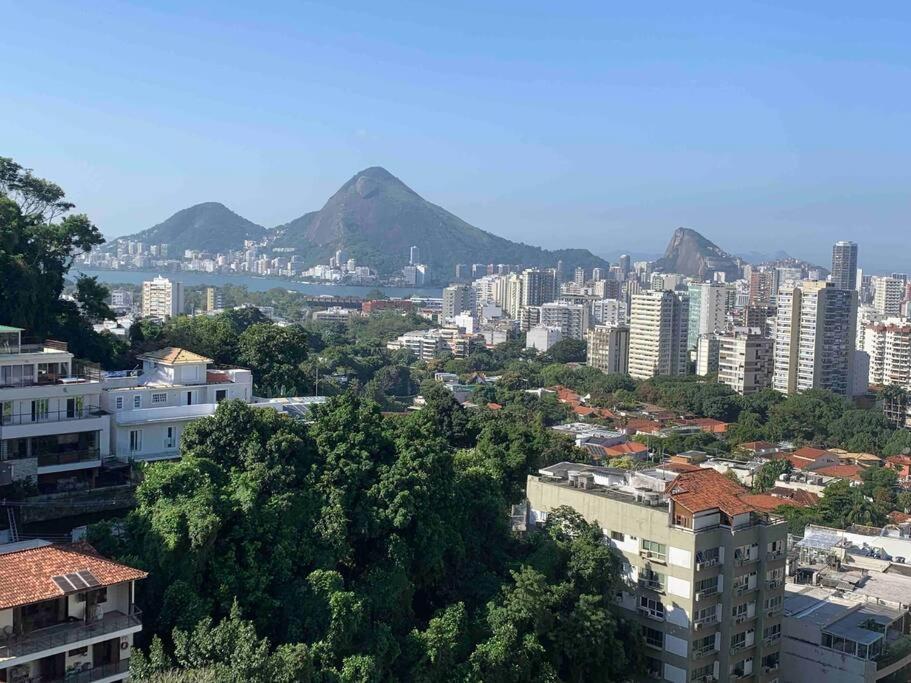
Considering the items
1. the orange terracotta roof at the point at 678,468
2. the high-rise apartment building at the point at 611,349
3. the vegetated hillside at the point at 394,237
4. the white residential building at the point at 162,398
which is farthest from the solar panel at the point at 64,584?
the vegetated hillside at the point at 394,237

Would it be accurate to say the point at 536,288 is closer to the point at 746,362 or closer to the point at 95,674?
the point at 746,362

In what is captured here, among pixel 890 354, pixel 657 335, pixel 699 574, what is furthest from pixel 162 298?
pixel 699 574

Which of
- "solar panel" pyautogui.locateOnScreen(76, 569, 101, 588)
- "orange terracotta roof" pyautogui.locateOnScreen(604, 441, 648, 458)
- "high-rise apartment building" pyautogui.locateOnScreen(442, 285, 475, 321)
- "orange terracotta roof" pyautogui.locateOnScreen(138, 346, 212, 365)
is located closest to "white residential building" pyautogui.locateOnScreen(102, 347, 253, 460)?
"orange terracotta roof" pyautogui.locateOnScreen(138, 346, 212, 365)

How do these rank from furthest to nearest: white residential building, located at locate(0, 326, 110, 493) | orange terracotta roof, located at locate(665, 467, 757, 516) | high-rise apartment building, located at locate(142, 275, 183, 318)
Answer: high-rise apartment building, located at locate(142, 275, 183, 318) → white residential building, located at locate(0, 326, 110, 493) → orange terracotta roof, located at locate(665, 467, 757, 516)

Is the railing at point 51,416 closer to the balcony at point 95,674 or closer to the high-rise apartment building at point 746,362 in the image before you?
the balcony at point 95,674

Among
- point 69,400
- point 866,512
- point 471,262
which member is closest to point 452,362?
point 866,512

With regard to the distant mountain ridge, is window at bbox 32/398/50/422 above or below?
below

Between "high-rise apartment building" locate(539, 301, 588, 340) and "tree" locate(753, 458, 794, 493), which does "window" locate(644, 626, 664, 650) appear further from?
"high-rise apartment building" locate(539, 301, 588, 340)

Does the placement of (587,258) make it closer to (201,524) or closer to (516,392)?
(516,392)
